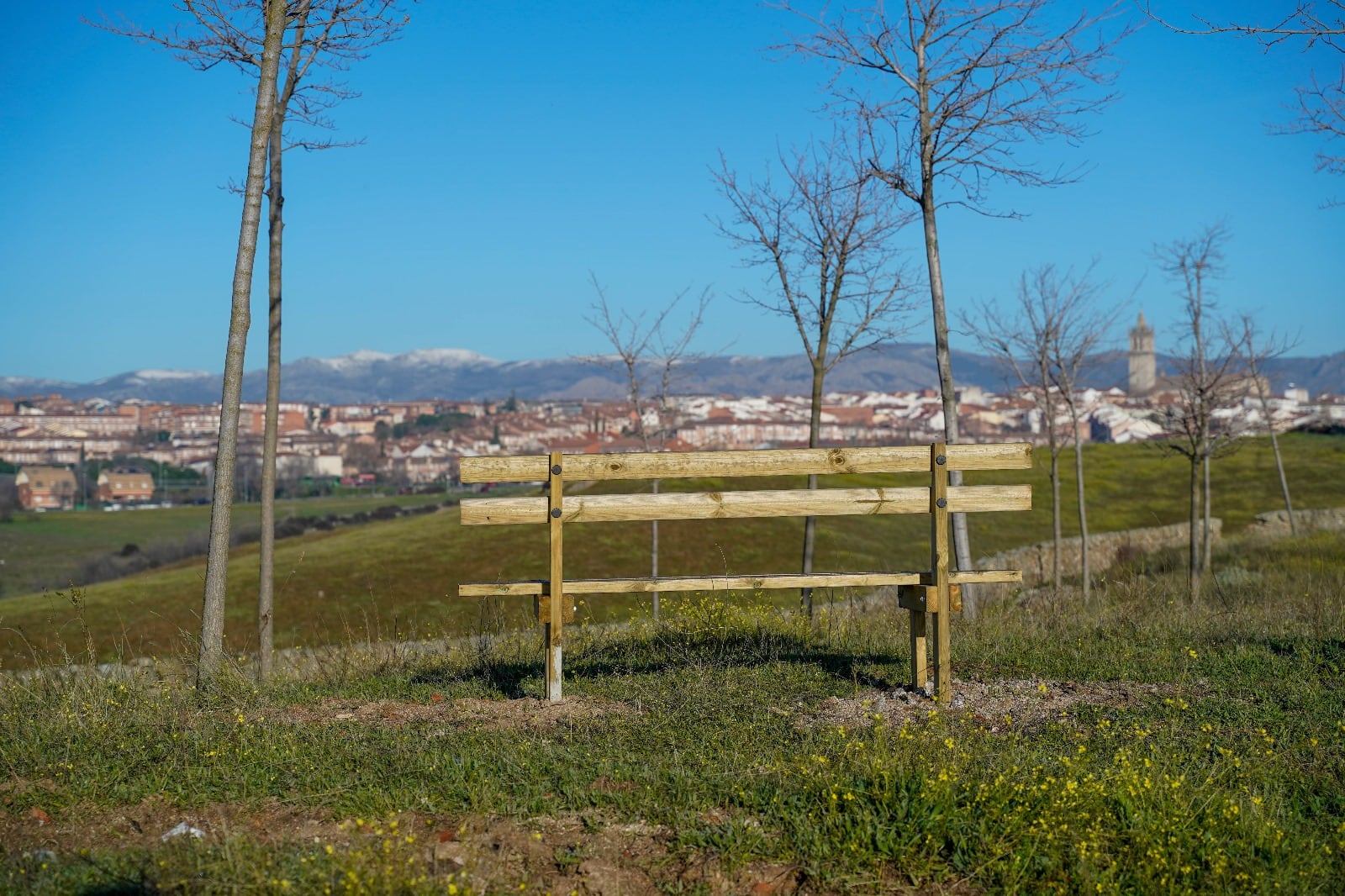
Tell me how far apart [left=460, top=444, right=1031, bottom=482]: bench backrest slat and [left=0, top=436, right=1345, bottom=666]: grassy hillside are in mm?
13169

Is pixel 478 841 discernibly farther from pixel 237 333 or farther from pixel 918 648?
pixel 237 333

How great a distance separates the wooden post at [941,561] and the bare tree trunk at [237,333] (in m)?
5.48

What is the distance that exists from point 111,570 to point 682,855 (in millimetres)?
45865

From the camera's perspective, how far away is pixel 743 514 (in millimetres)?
7301

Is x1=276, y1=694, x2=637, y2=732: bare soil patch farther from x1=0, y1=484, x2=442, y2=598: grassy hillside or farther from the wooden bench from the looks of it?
x1=0, y1=484, x2=442, y2=598: grassy hillside

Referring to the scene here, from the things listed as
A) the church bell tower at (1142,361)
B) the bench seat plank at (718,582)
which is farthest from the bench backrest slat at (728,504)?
the church bell tower at (1142,361)

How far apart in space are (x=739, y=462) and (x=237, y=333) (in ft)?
14.7

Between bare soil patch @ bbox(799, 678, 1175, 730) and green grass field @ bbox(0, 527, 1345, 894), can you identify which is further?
bare soil patch @ bbox(799, 678, 1175, 730)

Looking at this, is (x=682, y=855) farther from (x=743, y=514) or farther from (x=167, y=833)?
(x=743, y=514)

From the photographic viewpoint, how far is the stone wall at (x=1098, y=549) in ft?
97.8

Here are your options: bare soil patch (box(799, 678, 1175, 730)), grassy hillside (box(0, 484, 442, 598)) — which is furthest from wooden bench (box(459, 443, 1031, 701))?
grassy hillside (box(0, 484, 442, 598))

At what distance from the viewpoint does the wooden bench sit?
23.1 ft

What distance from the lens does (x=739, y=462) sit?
7.20 metres

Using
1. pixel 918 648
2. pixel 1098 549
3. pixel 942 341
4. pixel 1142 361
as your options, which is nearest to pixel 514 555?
pixel 1098 549
